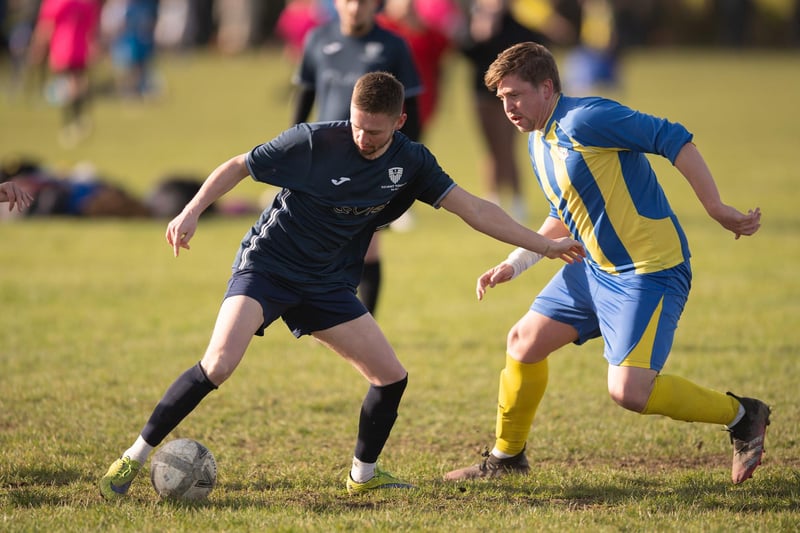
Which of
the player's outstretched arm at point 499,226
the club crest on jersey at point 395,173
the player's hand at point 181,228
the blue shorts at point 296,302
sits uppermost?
the club crest on jersey at point 395,173

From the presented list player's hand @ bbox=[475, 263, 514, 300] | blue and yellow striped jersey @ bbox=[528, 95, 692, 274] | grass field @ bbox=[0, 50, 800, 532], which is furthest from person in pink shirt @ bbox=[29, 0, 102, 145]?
blue and yellow striped jersey @ bbox=[528, 95, 692, 274]

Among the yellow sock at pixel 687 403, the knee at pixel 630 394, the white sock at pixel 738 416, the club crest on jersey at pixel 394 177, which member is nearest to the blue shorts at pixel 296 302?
the club crest on jersey at pixel 394 177

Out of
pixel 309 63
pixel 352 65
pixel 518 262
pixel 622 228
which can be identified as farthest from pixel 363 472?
pixel 309 63

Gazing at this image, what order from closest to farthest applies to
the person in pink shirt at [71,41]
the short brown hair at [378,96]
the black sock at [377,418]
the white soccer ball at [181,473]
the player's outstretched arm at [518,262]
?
the short brown hair at [378,96] → the white soccer ball at [181,473] → the black sock at [377,418] → the player's outstretched arm at [518,262] → the person in pink shirt at [71,41]

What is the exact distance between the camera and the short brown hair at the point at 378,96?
4.55m

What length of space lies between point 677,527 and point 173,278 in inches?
267

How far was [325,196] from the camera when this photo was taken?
4.81 meters

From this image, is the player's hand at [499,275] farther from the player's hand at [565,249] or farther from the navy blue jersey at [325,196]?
the navy blue jersey at [325,196]

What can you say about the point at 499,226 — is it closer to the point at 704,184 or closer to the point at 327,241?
the point at 327,241

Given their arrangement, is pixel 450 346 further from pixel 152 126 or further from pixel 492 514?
pixel 152 126

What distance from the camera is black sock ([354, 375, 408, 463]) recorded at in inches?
197

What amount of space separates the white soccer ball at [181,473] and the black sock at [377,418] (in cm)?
72

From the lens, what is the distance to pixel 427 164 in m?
4.89

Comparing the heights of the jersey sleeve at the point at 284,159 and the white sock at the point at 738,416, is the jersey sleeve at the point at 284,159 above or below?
above
